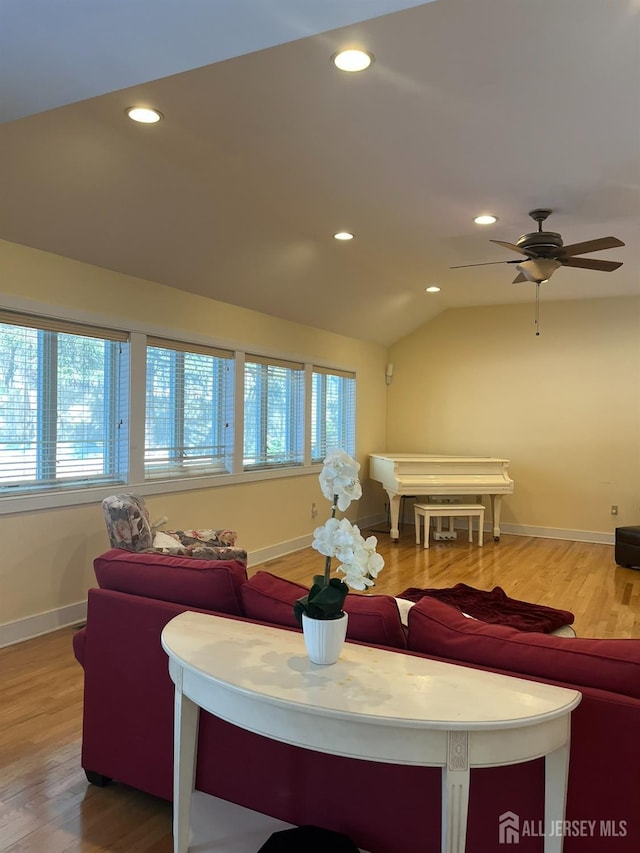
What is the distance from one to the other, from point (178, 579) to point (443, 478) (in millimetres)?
4734

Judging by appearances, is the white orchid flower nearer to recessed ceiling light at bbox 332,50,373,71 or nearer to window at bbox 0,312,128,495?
recessed ceiling light at bbox 332,50,373,71

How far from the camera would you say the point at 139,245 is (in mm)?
3967

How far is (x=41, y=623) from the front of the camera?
146 inches

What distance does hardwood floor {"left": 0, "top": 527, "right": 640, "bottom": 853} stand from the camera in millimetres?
1931

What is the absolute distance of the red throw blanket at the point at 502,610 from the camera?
2891mm

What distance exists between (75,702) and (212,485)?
2.39 m

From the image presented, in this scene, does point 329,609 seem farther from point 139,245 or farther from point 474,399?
point 474,399

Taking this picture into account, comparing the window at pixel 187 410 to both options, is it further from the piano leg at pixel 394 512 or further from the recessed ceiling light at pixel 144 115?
the piano leg at pixel 394 512

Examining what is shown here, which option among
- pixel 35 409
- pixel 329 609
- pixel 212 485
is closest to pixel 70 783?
pixel 329 609

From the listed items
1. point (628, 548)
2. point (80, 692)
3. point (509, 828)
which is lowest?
point (80, 692)

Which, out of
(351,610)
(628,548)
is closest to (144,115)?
(351,610)

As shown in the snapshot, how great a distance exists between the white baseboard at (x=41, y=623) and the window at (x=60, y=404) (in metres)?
0.78

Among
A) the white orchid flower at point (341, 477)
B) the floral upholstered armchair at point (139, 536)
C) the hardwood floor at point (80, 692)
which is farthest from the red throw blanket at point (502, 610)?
the white orchid flower at point (341, 477)

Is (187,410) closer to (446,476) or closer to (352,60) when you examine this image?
(446,476)
